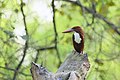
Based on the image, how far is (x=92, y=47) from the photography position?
4.73 metres

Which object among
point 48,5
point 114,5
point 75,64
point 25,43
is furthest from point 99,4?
point 75,64

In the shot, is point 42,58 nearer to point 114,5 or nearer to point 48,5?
point 48,5

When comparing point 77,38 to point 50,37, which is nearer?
point 77,38

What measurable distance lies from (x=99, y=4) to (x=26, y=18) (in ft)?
4.12

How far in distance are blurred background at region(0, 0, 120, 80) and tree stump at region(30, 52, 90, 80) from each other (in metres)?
0.66

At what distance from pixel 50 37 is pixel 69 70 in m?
2.14

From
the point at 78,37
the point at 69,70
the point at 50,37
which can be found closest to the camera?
the point at 69,70

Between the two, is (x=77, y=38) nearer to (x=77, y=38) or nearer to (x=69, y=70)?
(x=77, y=38)

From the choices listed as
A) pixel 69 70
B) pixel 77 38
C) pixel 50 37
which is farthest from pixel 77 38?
pixel 50 37

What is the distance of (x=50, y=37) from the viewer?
194 inches

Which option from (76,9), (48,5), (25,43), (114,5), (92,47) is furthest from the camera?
(76,9)

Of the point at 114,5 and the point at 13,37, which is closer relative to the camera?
the point at 13,37

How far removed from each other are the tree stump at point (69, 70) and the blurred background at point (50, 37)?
0.66 metres

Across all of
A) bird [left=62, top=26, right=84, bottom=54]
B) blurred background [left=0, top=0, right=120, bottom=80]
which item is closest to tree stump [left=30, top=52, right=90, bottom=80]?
bird [left=62, top=26, right=84, bottom=54]
